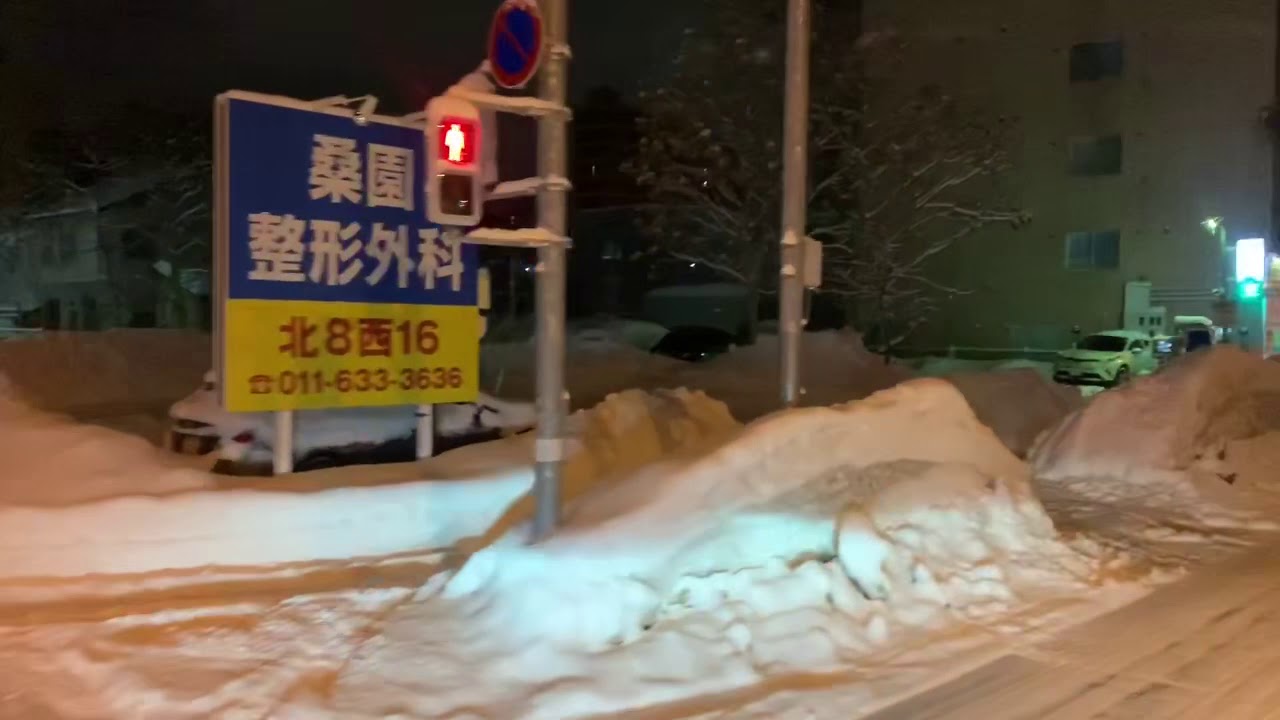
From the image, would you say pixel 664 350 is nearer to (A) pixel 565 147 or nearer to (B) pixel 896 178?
(B) pixel 896 178

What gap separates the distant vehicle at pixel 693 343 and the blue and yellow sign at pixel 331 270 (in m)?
18.9

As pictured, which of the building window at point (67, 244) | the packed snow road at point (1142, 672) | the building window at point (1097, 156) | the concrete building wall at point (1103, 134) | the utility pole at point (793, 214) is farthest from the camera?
the building window at point (1097, 156)

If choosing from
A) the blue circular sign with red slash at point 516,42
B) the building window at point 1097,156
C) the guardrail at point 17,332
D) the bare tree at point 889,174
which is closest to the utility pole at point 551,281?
the blue circular sign with red slash at point 516,42

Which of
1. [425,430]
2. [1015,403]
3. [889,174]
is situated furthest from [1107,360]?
[425,430]

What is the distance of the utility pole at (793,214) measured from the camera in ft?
30.1

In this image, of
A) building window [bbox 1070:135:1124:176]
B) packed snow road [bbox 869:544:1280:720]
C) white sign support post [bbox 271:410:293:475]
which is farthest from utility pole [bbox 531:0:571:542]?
building window [bbox 1070:135:1124:176]

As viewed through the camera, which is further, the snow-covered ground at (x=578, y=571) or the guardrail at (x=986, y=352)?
the guardrail at (x=986, y=352)

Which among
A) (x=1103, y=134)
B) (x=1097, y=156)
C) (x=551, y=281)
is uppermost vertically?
(x=1103, y=134)

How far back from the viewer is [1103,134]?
108 feet

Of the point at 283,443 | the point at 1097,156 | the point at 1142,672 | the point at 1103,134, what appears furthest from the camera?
the point at 1097,156

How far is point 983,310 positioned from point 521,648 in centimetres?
3107

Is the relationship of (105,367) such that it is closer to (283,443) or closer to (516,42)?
(283,443)

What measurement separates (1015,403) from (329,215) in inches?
404

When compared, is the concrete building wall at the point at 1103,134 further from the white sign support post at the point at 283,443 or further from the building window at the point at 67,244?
the white sign support post at the point at 283,443
